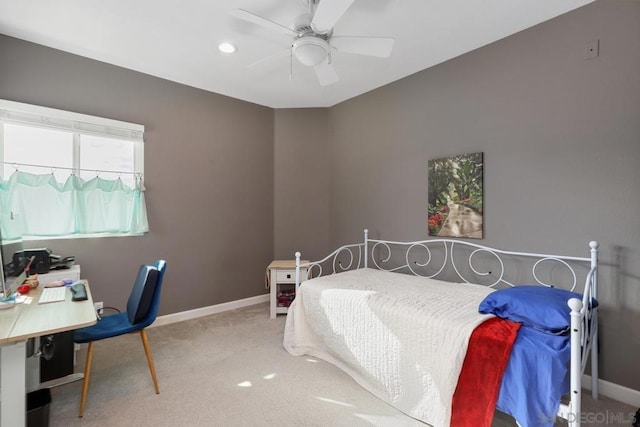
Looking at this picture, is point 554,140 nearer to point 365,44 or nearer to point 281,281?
point 365,44

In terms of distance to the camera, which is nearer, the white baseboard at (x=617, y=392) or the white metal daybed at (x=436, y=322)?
the white metal daybed at (x=436, y=322)

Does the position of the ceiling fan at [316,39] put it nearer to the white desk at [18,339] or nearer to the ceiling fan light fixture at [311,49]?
the ceiling fan light fixture at [311,49]

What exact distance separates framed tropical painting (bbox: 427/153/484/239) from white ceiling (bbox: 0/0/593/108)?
100cm

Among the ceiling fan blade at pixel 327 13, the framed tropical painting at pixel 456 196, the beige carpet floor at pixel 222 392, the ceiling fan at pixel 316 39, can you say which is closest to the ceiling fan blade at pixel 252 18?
the ceiling fan at pixel 316 39

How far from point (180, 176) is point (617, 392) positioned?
160 inches

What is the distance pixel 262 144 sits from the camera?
403 centimetres

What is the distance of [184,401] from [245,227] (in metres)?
2.20

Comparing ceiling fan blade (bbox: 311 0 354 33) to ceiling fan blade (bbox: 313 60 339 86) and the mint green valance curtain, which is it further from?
the mint green valance curtain

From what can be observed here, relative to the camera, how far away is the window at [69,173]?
2.47 metres

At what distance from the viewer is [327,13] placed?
167 centimetres

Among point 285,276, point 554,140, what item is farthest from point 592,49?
point 285,276

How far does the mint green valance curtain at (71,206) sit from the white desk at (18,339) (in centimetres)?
93

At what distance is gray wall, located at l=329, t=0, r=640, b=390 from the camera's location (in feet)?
6.30

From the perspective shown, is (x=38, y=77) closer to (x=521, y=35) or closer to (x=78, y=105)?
(x=78, y=105)
